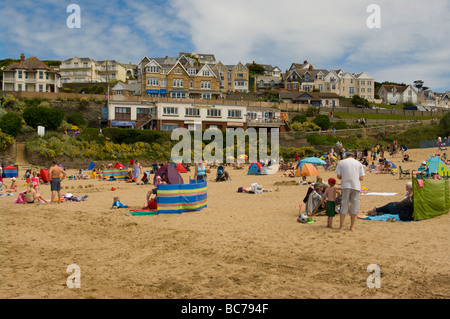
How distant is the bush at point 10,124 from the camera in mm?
39125

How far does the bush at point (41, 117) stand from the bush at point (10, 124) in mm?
3126

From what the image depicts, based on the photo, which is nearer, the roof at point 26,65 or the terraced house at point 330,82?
the roof at point 26,65

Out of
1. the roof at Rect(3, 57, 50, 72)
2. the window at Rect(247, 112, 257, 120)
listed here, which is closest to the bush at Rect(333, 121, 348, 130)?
the window at Rect(247, 112, 257, 120)

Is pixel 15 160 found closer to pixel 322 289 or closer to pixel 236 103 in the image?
pixel 236 103

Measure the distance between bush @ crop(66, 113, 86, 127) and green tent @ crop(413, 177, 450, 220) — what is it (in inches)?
1775

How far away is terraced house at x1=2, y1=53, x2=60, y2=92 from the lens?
225ft

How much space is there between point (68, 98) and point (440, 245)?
5277cm

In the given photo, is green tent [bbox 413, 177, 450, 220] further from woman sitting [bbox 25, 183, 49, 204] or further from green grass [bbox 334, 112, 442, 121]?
green grass [bbox 334, 112, 442, 121]

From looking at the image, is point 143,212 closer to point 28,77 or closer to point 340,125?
point 340,125

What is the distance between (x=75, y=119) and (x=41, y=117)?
5801 mm

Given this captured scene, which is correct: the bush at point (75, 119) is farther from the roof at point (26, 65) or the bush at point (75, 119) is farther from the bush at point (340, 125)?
the bush at point (340, 125)

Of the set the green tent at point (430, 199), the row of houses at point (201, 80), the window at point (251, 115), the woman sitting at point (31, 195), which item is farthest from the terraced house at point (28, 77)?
the green tent at point (430, 199)

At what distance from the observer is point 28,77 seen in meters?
70.0
